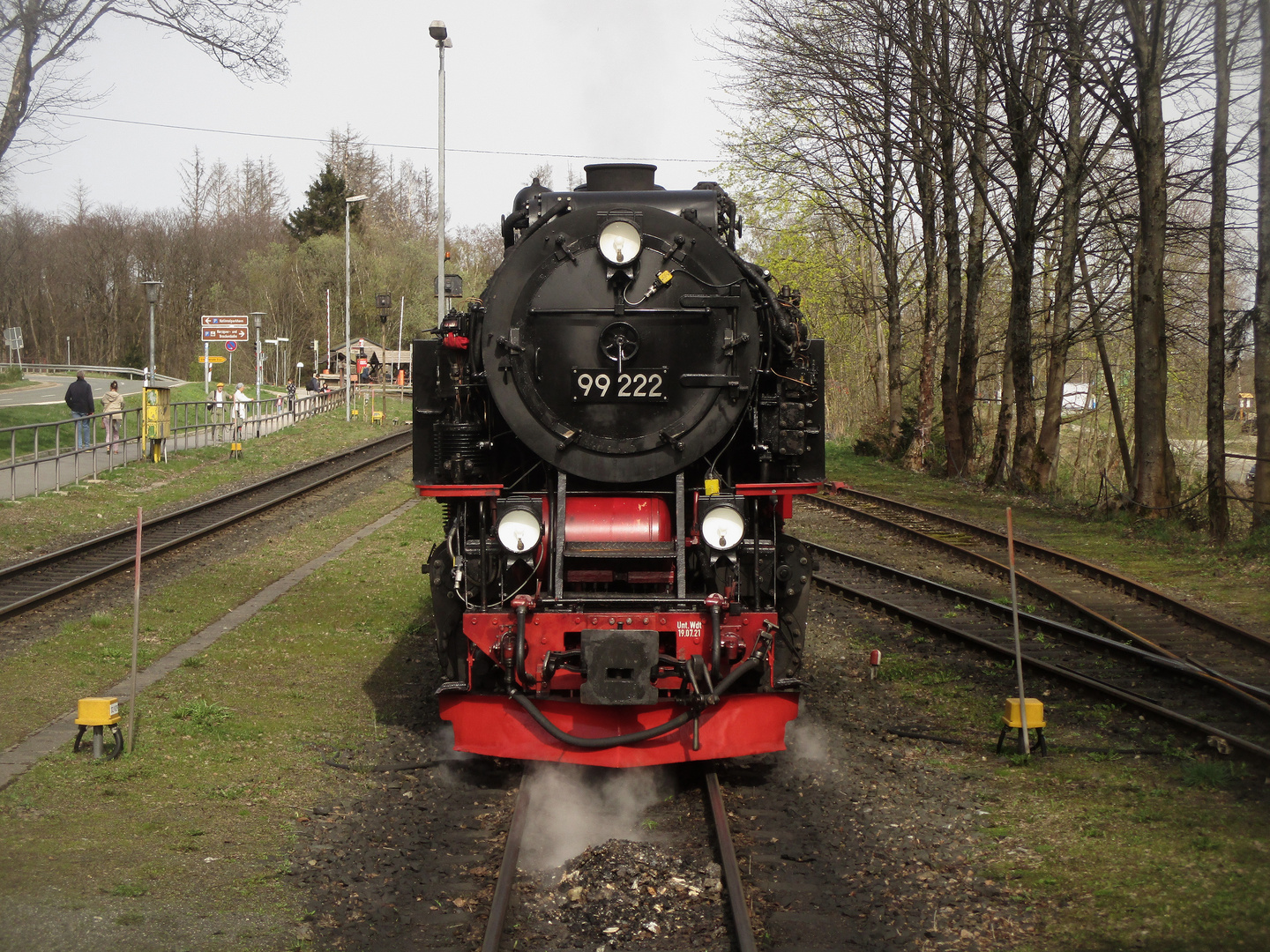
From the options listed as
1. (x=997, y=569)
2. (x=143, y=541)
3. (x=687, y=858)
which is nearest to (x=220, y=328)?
(x=143, y=541)

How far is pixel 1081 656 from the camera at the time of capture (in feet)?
31.8

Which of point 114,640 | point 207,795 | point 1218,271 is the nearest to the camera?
point 207,795

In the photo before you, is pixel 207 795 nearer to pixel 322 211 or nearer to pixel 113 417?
pixel 113 417

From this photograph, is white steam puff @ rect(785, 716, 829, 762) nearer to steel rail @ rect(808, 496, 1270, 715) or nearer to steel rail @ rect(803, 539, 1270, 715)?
steel rail @ rect(803, 539, 1270, 715)

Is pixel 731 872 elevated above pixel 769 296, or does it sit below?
below

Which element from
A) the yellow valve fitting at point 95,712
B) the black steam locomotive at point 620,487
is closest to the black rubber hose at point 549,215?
the black steam locomotive at point 620,487

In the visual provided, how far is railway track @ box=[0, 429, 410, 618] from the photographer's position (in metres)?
12.2

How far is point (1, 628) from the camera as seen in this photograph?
411 inches

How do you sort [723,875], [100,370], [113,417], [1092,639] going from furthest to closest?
1. [100,370]
2. [113,417]
3. [1092,639]
4. [723,875]

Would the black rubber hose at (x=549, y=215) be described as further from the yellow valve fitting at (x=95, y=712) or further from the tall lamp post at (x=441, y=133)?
the tall lamp post at (x=441, y=133)

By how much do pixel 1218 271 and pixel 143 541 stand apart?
635 inches

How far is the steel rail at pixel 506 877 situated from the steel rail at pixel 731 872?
100cm

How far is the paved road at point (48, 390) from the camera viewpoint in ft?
123

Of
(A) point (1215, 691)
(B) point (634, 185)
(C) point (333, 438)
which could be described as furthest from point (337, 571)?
(C) point (333, 438)
